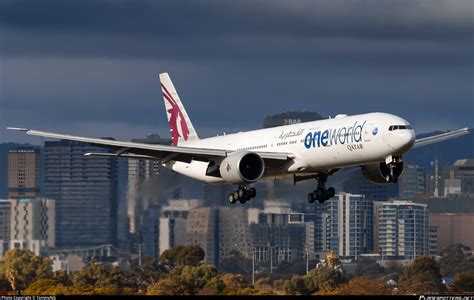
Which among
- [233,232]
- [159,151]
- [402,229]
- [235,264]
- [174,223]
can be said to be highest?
[159,151]

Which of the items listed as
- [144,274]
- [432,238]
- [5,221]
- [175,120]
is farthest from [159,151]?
[432,238]

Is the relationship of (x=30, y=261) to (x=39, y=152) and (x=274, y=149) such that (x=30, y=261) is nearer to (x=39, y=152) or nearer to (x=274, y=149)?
(x=39, y=152)

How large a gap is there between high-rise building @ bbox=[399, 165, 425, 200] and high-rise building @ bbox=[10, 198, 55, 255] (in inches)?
2357

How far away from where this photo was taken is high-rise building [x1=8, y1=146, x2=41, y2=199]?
5177 inches

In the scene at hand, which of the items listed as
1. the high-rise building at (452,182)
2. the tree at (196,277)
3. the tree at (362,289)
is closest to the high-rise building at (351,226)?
the high-rise building at (452,182)

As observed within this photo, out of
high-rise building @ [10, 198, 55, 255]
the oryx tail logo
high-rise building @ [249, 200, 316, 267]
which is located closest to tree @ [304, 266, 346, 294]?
high-rise building @ [249, 200, 316, 267]

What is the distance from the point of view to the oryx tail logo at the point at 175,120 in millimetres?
97000

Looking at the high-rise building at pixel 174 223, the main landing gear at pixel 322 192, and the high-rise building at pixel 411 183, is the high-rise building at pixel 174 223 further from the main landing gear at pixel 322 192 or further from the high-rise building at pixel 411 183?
the high-rise building at pixel 411 183

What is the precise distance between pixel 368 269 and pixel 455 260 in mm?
8049

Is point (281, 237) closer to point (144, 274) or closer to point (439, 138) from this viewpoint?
point (144, 274)

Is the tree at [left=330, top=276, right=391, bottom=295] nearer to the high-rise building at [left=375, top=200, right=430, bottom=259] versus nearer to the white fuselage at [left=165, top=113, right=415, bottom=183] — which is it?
the white fuselage at [left=165, top=113, right=415, bottom=183]

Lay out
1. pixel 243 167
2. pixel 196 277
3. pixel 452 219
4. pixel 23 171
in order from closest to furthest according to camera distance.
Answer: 1. pixel 243 167
2. pixel 196 277
3. pixel 23 171
4. pixel 452 219

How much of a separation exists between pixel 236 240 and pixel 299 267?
35.0ft

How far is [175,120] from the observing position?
9894 cm
